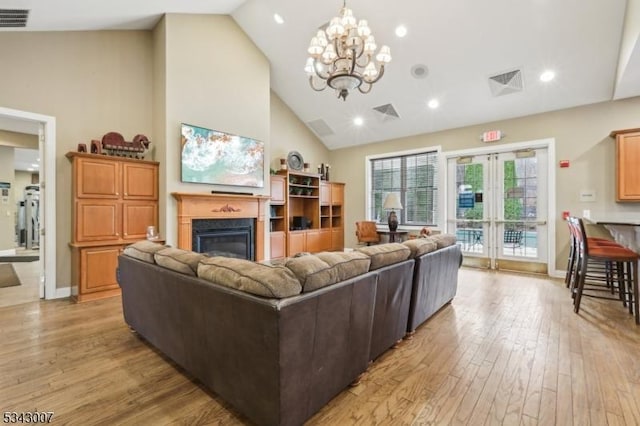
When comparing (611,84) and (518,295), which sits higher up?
(611,84)

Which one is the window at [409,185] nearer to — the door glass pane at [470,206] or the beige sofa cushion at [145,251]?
the door glass pane at [470,206]

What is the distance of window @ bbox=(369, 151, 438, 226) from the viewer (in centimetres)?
653

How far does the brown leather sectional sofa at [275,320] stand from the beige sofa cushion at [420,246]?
0.73 feet

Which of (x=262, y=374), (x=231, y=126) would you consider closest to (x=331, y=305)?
(x=262, y=374)

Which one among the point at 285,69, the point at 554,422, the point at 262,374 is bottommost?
the point at 554,422

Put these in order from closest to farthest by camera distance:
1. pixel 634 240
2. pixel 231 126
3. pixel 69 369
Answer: pixel 69 369, pixel 634 240, pixel 231 126

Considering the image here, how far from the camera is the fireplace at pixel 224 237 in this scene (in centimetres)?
470

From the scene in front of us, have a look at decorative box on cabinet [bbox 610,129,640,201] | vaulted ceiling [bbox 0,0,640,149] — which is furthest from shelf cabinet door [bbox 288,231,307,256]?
decorative box on cabinet [bbox 610,129,640,201]

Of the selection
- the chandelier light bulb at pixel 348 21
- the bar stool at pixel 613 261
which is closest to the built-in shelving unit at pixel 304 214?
the chandelier light bulb at pixel 348 21

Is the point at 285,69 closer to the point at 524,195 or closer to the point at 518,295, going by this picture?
the point at 524,195

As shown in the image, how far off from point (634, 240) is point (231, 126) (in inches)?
221

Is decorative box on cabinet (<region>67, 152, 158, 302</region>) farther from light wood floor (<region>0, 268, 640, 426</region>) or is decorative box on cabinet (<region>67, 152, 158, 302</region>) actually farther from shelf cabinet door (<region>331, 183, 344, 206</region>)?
shelf cabinet door (<region>331, 183, 344, 206</region>)

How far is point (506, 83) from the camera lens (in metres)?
4.79

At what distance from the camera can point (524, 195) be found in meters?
5.37
